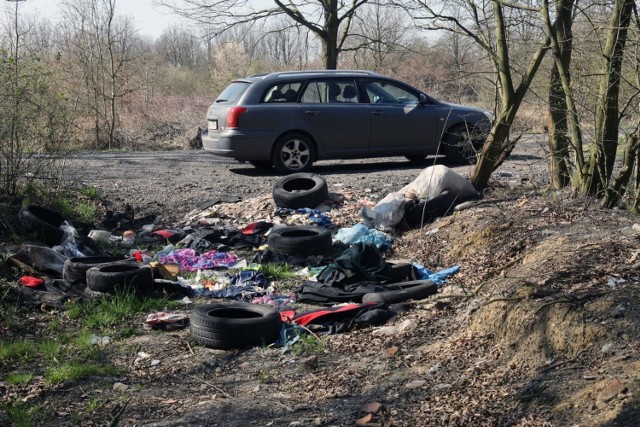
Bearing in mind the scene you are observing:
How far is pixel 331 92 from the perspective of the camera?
46.0 feet

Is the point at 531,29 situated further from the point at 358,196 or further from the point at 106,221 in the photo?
the point at 106,221

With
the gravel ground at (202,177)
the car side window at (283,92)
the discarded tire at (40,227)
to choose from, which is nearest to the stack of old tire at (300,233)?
the gravel ground at (202,177)

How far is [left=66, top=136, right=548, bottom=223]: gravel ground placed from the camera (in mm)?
11531

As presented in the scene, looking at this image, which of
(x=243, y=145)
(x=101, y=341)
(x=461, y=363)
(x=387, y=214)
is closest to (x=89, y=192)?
(x=243, y=145)

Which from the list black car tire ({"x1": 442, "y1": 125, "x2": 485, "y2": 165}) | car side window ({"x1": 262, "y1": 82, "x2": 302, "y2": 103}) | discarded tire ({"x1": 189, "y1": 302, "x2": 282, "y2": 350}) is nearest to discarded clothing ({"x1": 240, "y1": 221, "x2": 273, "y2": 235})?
discarded tire ({"x1": 189, "y1": 302, "x2": 282, "y2": 350})

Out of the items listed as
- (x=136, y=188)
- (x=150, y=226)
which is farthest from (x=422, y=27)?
(x=136, y=188)

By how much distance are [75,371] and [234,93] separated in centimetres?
926

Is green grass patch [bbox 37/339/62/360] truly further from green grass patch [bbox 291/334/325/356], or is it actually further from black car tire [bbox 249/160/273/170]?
black car tire [bbox 249/160/273/170]

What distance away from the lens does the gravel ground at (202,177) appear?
454 inches

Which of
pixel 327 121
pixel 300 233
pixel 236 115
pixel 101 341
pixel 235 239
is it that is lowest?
pixel 101 341

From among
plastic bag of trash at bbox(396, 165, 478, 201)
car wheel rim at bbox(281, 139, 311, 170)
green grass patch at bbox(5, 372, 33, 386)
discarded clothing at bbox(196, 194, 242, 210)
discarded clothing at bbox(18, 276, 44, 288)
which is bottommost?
green grass patch at bbox(5, 372, 33, 386)

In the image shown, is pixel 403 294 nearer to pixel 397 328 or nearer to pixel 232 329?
pixel 397 328

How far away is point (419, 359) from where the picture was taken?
529cm

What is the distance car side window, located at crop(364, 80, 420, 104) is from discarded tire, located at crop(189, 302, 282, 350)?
8.75m
